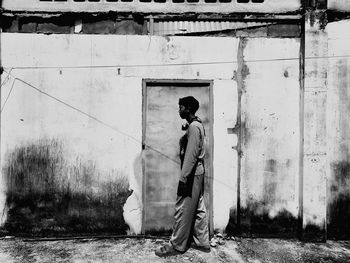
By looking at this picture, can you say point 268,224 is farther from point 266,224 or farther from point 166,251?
point 166,251

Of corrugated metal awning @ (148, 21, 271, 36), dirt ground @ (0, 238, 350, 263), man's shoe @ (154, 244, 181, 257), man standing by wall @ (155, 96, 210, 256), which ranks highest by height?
corrugated metal awning @ (148, 21, 271, 36)

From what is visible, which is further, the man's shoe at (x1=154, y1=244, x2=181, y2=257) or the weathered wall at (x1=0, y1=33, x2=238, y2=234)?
the weathered wall at (x1=0, y1=33, x2=238, y2=234)

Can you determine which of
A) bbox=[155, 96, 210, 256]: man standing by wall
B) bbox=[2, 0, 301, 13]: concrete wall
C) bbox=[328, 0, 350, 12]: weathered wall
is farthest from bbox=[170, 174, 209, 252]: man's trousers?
bbox=[328, 0, 350, 12]: weathered wall

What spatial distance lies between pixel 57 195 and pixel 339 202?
4400 mm

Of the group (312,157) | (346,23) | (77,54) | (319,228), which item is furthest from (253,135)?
(77,54)

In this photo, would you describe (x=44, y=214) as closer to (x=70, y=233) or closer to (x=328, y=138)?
(x=70, y=233)

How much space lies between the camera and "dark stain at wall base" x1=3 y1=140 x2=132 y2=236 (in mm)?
4945

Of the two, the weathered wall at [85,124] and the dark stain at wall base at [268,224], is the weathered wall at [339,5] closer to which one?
the weathered wall at [85,124]

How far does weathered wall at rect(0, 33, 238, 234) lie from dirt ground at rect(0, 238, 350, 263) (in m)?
0.30

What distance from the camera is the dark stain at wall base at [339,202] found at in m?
5.03

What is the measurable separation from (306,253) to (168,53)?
11.6ft

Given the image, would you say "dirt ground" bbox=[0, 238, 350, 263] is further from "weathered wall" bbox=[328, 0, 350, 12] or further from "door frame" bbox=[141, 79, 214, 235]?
"weathered wall" bbox=[328, 0, 350, 12]

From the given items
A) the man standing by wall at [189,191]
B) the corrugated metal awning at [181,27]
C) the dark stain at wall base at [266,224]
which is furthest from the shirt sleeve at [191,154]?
the corrugated metal awning at [181,27]

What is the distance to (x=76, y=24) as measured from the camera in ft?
16.4
